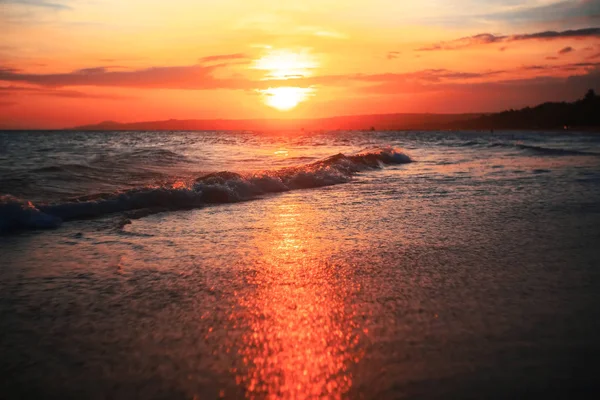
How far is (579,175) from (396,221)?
948 cm

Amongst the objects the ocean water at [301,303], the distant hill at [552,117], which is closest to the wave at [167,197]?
the ocean water at [301,303]

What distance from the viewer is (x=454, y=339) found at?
2752 mm

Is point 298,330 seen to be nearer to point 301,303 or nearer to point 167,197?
point 301,303

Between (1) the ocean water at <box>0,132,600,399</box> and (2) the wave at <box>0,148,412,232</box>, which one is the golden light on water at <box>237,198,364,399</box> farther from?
(2) the wave at <box>0,148,412,232</box>

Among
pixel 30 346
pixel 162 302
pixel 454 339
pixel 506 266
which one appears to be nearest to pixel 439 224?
pixel 506 266

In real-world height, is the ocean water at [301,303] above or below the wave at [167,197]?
below

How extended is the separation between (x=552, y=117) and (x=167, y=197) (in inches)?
5491

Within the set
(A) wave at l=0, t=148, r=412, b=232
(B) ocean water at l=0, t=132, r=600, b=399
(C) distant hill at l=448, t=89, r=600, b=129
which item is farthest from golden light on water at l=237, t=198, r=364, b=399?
(C) distant hill at l=448, t=89, r=600, b=129

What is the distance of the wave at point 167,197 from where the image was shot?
263 inches

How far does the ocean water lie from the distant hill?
120237 mm

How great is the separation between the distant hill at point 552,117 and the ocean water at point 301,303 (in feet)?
394

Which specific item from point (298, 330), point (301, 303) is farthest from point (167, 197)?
point (298, 330)

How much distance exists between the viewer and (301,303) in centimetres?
345

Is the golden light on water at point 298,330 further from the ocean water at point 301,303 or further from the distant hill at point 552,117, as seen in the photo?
the distant hill at point 552,117
